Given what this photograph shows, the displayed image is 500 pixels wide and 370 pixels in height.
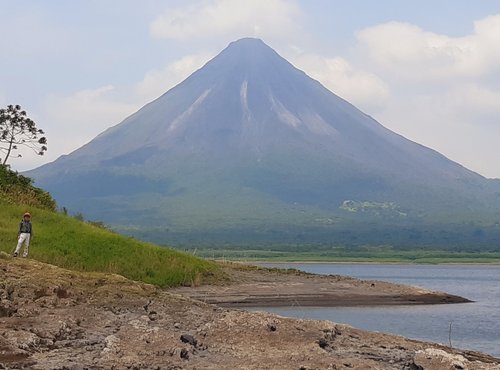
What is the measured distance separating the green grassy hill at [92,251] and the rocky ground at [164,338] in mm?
12229

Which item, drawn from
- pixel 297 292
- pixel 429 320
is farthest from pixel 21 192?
pixel 429 320

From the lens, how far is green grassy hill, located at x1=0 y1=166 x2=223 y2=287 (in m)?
29.1

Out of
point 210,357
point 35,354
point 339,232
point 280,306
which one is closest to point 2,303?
point 35,354

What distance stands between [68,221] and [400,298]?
47.5 feet

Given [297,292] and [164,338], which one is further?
[297,292]

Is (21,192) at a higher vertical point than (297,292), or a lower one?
higher

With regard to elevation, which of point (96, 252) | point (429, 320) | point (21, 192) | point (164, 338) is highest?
point (21, 192)

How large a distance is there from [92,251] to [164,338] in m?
18.1

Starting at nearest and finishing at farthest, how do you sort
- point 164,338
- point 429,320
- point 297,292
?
point 164,338
point 429,320
point 297,292

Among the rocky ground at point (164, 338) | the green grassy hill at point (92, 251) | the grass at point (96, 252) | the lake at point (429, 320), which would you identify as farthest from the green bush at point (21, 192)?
the rocky ground at point (164, 338)

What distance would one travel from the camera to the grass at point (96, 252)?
95.3 ft

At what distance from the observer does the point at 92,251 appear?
101 ft

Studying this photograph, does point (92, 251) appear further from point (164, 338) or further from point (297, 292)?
point (164, 338)

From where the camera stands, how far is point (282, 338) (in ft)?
44.6
